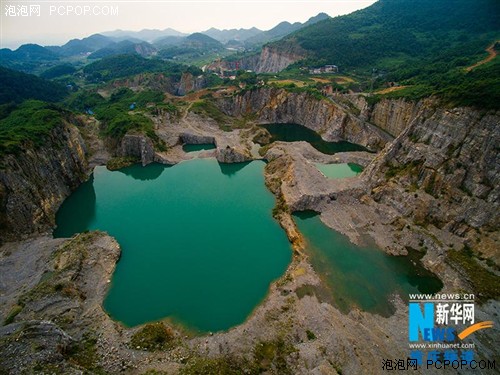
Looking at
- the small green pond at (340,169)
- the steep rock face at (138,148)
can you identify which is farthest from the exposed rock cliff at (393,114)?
the steep rock face at (138,148)

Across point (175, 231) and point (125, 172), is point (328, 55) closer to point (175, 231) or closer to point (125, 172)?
point (125, 172)

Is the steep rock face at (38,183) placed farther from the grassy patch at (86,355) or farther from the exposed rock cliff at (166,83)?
the exposed rock cliff at (166,83)

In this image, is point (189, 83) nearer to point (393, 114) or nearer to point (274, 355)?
point (393, 114)

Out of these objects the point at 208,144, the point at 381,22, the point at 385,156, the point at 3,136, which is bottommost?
the point at 208,144

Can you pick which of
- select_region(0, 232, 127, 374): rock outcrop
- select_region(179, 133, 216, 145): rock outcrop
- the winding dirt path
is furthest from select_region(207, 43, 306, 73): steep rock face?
select_region(0, 232, 127, 374): rock outcrop

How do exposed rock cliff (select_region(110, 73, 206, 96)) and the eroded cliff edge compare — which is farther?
exposed rock cliff (select_region(110, 73, 206, 96))

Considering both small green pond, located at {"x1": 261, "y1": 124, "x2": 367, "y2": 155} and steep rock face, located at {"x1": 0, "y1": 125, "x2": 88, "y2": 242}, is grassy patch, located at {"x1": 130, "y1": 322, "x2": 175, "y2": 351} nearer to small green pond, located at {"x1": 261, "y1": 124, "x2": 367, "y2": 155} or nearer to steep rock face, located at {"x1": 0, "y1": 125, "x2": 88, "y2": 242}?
steep rock face, located at {"x1": 0, "y1": 125, "x2": 88, "y2": 242}

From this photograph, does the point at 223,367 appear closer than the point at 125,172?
Yes

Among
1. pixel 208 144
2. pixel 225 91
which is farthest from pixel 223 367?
pixel 225 91
